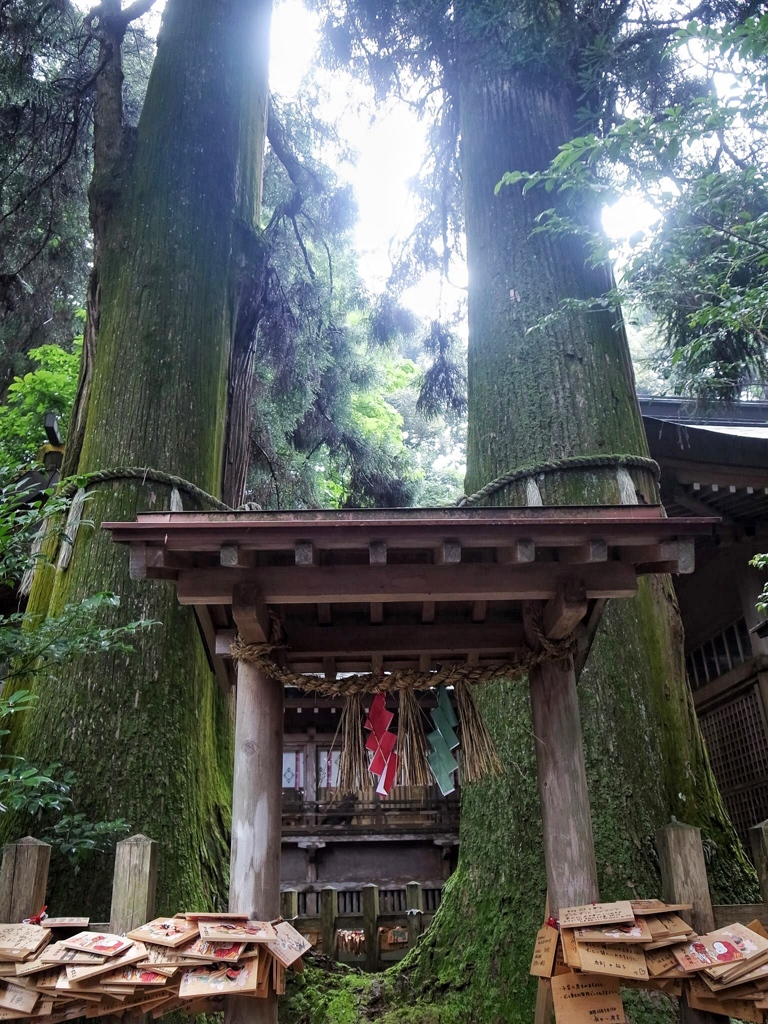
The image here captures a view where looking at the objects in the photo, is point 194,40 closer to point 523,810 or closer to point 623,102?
point 623,102

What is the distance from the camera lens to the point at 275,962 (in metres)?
2.48

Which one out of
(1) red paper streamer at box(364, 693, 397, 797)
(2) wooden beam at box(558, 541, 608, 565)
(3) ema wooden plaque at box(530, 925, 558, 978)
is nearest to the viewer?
(3) ema wooden plaque at box(530, 925, 558, 978)

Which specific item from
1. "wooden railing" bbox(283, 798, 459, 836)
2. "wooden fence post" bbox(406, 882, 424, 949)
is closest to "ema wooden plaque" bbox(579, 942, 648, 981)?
"wooden fence post" bbox(406, 882, 424, 949)

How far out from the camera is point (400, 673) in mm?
3104

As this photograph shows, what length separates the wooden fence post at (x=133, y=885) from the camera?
2439mm

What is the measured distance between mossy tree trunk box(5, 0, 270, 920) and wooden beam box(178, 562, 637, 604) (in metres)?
1.61

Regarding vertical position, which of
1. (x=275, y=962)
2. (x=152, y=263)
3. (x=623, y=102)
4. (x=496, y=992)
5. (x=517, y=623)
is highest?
(x=623, y=102)

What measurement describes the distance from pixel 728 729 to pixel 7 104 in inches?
374

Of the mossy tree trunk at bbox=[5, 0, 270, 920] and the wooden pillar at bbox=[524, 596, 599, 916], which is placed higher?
the mossy tree trunk at bbox=[5, 0, 270, 920]

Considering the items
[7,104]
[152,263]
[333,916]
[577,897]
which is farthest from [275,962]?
[7,104]

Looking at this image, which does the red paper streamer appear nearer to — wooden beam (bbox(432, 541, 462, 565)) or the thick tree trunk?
wooden beam (bbox(432, 541, 462, 565))

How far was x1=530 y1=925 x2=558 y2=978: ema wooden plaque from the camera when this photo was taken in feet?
8.34

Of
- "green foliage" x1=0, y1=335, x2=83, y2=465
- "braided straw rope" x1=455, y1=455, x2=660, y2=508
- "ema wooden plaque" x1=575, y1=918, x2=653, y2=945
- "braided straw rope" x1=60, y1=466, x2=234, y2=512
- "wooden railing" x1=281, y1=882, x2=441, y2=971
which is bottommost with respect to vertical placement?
"wooden railing" x1=281, y1=882, x2=441, y2=971

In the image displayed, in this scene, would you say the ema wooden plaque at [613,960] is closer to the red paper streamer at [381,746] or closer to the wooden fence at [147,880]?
the wooden fence at [147,880]
